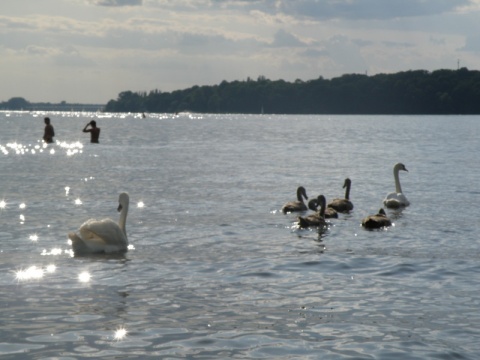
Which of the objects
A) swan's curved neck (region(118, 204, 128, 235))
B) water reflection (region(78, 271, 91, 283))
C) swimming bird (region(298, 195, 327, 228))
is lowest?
water reflection (region(78, 271, 91, 283))

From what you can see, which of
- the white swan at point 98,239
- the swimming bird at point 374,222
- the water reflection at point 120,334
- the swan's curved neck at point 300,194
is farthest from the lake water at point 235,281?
the swan's curved neck at point 300,194

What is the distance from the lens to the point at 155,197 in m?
30.8

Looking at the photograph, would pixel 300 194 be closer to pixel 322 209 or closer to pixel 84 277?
pixel 322 209

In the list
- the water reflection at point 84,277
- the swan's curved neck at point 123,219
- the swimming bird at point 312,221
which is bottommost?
the water reflection at point 84,277

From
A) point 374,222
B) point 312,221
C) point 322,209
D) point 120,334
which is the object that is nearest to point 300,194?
point 322,209

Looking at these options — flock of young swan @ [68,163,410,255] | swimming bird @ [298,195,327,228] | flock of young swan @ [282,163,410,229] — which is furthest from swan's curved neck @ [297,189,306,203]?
swimming bird @ [298,195,327,228]

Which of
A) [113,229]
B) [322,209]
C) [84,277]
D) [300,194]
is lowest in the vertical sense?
[84,277]

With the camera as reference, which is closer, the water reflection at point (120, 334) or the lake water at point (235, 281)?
the lake water at point (235, 281)

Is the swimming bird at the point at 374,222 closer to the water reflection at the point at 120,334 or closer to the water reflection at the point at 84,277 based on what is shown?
the water reflection at the point at 84,277

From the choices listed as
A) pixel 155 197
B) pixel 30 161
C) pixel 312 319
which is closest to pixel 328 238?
pixel 312 319

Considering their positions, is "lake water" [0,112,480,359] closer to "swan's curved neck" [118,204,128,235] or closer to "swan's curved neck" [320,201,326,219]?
"swan's curved neck" [320,201,326,219]

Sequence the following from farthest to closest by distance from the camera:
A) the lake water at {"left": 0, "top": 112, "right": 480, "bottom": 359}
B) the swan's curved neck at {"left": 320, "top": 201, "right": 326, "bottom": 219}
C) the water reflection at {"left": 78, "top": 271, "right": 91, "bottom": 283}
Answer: the swan's curved neck at {"left": 320, "top": 201, "right": 326, "bottom": 219} < the water reflection at {"left": 78, "top": 271, "right": 91, "bottom": 283} < the lake water at {"left": 0, "top": 112, "right": 480, "bottom": 359}

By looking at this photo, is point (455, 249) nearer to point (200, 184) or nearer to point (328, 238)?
point (328, 238)

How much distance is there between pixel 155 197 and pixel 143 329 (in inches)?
731
